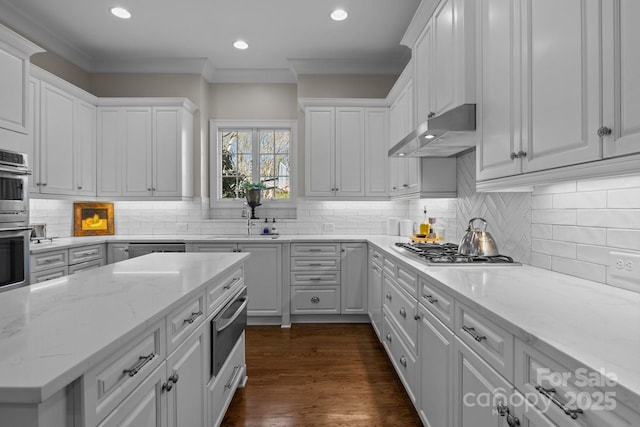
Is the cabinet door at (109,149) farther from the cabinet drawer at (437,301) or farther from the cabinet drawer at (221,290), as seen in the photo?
the cabinet drawer at (437,301)

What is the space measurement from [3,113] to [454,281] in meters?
3.36

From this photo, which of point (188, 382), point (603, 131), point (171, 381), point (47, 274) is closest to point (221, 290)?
point (188, 382)

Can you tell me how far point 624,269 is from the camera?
133 centimetres

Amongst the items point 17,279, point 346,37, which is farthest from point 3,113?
point 346,37

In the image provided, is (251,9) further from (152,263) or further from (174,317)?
(174,317)

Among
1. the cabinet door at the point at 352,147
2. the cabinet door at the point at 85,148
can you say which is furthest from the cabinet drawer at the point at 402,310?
the cabinet door at the point at 85,148

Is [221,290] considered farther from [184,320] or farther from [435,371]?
[435,371]

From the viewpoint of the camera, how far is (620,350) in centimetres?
76

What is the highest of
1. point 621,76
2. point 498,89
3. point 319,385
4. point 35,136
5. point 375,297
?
point 35,136

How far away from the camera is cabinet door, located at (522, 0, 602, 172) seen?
1.07 metres

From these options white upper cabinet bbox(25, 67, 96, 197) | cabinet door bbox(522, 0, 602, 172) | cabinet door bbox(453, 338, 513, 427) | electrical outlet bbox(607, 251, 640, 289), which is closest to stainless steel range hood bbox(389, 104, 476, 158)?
cabinet door bbox(522, 0, 602, 172)

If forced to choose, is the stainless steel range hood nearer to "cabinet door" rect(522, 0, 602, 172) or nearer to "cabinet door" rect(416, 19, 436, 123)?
"cabinet door" rect(416, 19, 436, 123)

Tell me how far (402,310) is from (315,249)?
1.65 metres

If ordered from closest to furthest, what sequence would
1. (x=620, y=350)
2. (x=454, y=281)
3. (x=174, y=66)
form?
(x=620, y=350)
(x=454, y=281)
(x=174, y=66)
